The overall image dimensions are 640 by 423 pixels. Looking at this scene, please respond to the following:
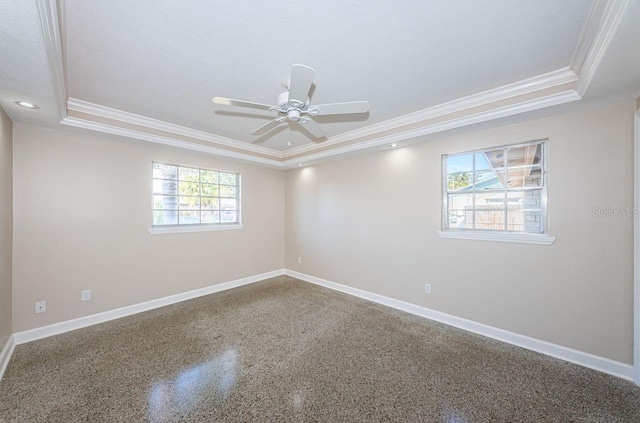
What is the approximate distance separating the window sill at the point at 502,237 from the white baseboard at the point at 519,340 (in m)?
1.00

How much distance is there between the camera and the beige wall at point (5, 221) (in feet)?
7.25

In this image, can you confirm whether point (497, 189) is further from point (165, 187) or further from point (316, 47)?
point (165, 187)

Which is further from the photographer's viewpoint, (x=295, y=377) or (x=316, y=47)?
(x=295, y=377)

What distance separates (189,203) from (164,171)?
24.0 inches

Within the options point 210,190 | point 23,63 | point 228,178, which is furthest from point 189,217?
point 23,63

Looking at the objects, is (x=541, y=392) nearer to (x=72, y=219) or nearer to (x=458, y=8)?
(x=458, y=8)

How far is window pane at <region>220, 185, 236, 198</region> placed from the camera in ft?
14.7

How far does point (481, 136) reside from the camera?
9.34 ft

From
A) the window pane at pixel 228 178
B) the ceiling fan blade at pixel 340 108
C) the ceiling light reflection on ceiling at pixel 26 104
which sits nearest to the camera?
the ceiling fan blade at pixel 340 108

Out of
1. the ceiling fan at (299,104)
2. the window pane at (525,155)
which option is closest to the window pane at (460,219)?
the window pane at (525,155)

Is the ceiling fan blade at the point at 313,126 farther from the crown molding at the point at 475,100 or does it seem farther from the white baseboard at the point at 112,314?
the white baseboard at the point at 112,314

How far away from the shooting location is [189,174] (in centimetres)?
402

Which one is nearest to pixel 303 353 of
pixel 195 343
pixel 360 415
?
pixel 360 415

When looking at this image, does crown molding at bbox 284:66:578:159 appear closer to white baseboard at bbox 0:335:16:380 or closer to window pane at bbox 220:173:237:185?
window pane at bbox 220:173:237:185
